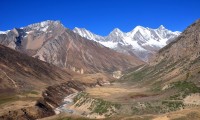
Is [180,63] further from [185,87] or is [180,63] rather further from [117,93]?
[185,87]

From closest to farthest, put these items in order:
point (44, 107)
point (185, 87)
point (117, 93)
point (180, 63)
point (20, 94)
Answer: point (185, 87) → point (44, 107) → point (117, 93) → point (20, 94) → point (180, 63)

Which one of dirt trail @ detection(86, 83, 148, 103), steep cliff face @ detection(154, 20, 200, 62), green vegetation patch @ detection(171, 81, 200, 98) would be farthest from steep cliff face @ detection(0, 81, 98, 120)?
steep cliff face @ detection(154, 20, 200, 62)

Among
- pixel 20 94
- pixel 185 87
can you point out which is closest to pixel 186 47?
pixel 185 87

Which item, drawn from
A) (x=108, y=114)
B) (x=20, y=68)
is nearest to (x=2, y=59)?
(x=20, y=68)

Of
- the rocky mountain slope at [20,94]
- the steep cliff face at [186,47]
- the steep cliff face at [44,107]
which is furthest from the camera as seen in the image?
the steep cliff face at [186,47]

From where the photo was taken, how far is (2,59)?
19850cm

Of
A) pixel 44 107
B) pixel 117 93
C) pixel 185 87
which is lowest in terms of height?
pixel 44 107

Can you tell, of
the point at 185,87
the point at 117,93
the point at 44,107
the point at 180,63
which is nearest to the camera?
the point at 185,87

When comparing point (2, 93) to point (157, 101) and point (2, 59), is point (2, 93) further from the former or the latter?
point (157, 101)

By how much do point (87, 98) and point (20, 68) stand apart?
87424 mm

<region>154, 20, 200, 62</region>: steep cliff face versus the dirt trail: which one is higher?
<region>154, 20, 200, 62</region>: steep cliff face

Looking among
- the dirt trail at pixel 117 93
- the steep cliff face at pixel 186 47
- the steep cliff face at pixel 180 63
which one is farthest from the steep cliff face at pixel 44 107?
the steep cliff face at pixel 186 47

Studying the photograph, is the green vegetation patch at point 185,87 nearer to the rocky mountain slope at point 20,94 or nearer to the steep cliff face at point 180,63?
the steep cliff face at point 180,63

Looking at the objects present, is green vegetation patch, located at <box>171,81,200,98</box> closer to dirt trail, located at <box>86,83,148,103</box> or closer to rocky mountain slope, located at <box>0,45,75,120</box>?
dirt trail, located at <box>86,83,148,103</box>
